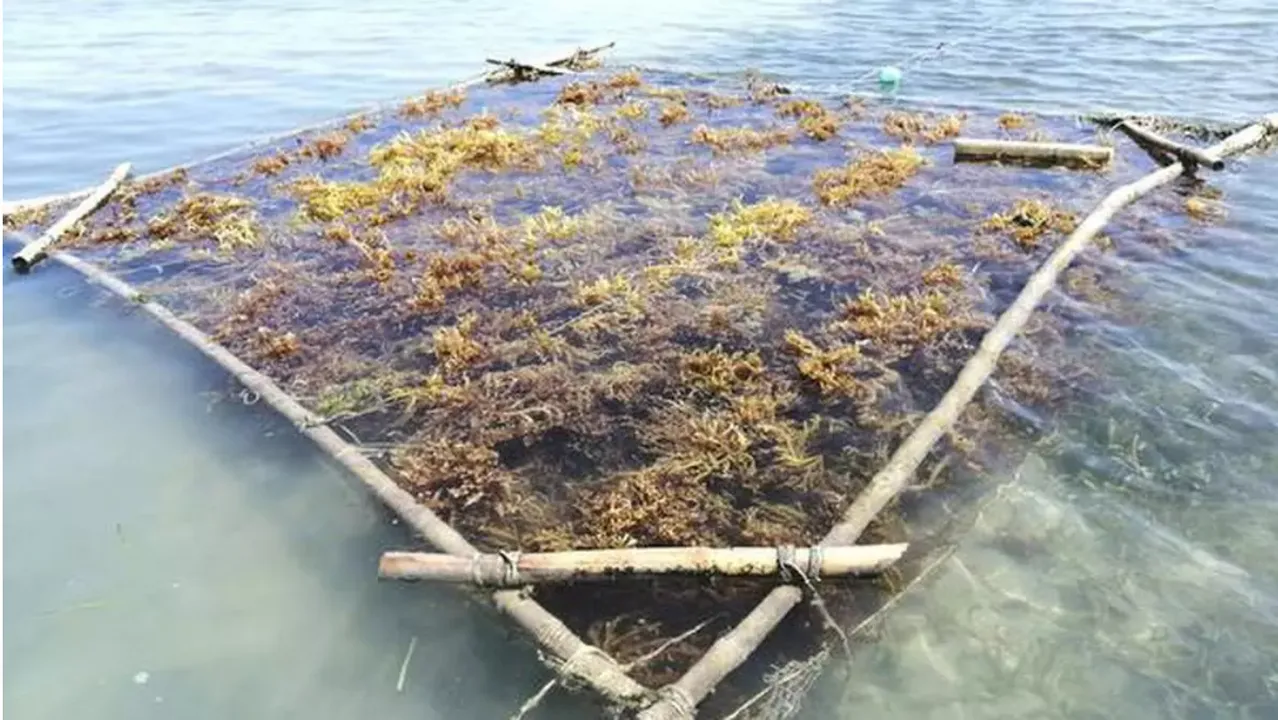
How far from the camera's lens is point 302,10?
3356 centimetres

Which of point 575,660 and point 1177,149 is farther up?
point 1177,149

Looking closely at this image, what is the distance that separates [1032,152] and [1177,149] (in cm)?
206

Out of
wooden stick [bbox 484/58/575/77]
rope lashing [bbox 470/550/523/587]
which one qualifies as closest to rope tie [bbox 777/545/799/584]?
rope lashing [bbox 470/550/523/587]

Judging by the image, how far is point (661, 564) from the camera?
20.2 ft

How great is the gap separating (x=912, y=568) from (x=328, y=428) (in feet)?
17.5

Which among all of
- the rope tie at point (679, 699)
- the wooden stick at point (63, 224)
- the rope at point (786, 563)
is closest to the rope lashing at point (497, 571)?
the rope tie at point (679, 699)

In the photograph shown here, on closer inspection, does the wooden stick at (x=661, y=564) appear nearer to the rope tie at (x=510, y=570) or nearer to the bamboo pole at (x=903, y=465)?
the rope tie at (x=510, y=570)

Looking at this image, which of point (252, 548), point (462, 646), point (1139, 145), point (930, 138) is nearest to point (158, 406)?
point (252, 548)

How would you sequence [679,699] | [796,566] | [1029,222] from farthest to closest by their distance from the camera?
[1029,222], [796,566], [679,699]

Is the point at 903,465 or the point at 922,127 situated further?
the point at 922,127

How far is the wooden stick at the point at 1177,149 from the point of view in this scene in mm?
13125

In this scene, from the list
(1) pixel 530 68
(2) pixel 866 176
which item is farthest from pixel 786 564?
(1) pixel 530 68

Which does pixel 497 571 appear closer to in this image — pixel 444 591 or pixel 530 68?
pixel 444 591

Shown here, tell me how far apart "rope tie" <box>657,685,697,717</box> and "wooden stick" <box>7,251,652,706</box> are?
119 millimetres
